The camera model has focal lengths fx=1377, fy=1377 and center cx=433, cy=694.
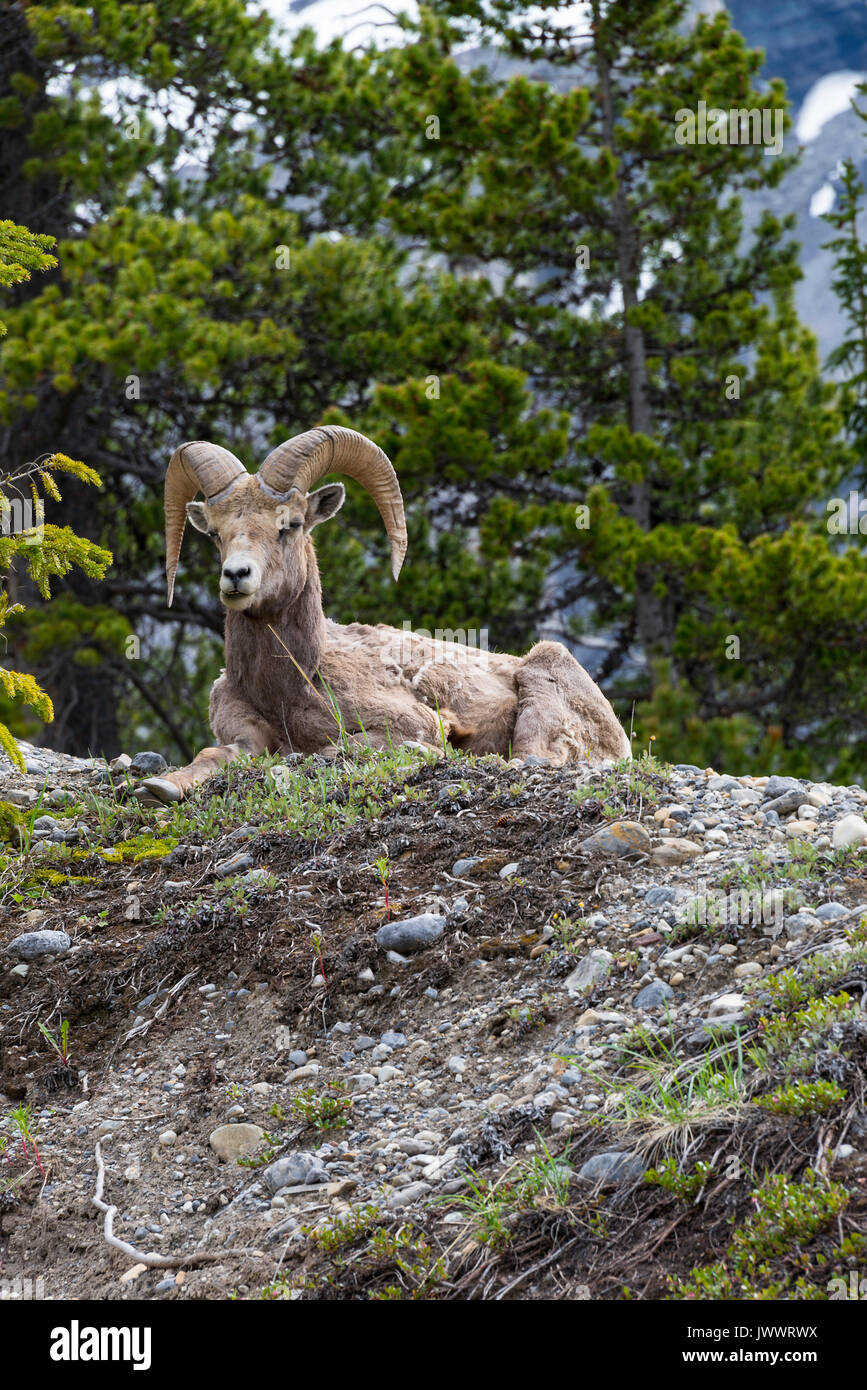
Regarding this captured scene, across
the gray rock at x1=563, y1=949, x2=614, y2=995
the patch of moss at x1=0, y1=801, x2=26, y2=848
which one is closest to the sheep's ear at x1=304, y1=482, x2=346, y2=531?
the patch of moss at x1=0, y1=801, x2=26, y2=848

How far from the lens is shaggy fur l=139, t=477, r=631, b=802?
24.2 ft

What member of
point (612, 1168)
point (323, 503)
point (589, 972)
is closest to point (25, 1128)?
point (589, 972)

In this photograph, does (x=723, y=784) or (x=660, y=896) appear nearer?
(x=660, y=896)

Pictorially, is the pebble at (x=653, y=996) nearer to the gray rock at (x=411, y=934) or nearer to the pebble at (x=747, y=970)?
the pebble at (x=747, y=970)

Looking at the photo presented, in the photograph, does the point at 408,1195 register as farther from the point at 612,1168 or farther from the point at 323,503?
the point at 323,503

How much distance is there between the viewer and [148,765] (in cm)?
730

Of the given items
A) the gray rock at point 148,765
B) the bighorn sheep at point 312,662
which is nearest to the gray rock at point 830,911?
the bighorn sheep at point 312,662

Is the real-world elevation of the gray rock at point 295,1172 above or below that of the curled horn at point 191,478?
below

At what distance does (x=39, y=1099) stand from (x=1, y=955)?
2.96 feet

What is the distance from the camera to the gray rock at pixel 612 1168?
3.42 metres

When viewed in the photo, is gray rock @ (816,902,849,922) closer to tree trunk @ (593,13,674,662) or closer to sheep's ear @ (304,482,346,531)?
sheep's ear @ (304,482,346,531)

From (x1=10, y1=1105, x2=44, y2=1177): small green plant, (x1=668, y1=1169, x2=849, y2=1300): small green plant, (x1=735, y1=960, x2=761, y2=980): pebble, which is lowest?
(x1=10, y1=1105, x2=44, y2=1177): small green plant

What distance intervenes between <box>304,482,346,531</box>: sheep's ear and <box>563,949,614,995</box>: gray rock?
13.1 ft

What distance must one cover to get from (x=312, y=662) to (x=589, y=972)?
Result: 148 inches
